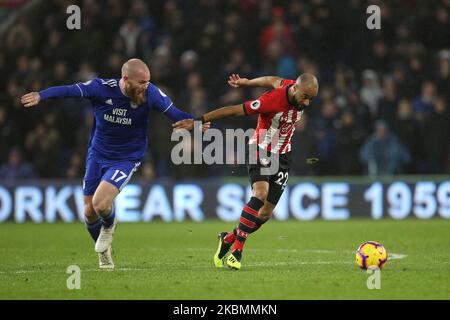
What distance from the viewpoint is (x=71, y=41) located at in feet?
66.3

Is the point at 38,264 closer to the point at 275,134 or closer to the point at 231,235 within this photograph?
the point at 231,235

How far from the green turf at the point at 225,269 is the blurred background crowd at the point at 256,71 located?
1.89 meters

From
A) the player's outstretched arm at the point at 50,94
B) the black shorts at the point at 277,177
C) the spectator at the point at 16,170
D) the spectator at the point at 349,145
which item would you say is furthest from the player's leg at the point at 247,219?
the spectator at the point at 16,170

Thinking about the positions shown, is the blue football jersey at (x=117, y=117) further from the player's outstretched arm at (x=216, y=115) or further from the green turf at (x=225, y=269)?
the green turf at (x=225, y=269)

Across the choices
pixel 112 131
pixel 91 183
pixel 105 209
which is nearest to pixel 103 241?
pixel 105 209

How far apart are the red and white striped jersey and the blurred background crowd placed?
7.45 m

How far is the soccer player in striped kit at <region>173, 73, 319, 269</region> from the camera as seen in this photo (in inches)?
403

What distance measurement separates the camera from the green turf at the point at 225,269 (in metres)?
8.45

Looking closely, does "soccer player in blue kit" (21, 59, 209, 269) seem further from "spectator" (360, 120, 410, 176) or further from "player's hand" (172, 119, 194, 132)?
"spectator" (360, 120, 410, 176)

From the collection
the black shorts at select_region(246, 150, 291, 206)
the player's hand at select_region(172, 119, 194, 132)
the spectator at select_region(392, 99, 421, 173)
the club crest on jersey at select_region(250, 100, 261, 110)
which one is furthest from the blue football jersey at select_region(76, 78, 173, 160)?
the spectator at select_region(392, 99, 421, 173)

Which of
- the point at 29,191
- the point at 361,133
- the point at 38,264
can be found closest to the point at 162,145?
the point at 29,191

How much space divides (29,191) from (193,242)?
5.85 m

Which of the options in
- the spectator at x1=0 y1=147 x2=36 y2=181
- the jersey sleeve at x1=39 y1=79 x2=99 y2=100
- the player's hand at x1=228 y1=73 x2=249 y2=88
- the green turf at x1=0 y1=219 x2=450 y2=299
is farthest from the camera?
the spectator at x1=0 y1=147 x2=36 y2=181

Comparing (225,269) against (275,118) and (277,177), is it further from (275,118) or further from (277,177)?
(275,118)
